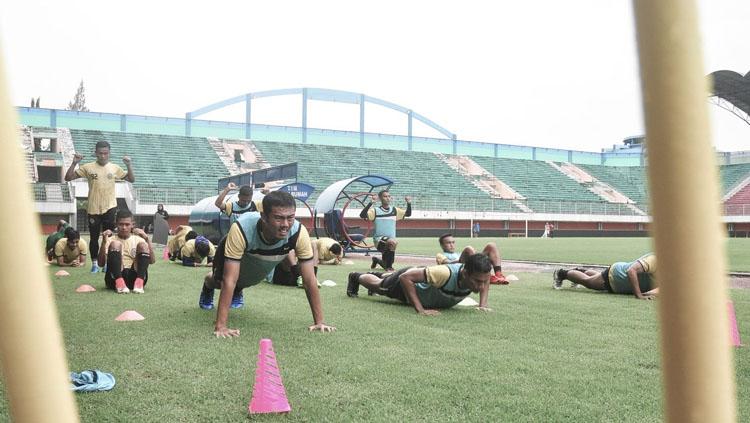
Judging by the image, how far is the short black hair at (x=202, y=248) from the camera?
13.3 metres

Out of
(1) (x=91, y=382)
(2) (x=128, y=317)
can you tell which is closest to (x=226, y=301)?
(2) (x=128, y=317)

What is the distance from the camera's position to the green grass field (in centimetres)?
340

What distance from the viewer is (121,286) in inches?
339

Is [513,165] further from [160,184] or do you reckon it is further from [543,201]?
[160,184]

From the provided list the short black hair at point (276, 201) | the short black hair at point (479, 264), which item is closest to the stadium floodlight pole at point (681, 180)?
the short black hair at point (276, 201)

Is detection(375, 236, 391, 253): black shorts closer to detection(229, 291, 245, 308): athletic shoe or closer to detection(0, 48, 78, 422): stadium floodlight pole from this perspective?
detection(229, 291, 245, 308): athletic shoe

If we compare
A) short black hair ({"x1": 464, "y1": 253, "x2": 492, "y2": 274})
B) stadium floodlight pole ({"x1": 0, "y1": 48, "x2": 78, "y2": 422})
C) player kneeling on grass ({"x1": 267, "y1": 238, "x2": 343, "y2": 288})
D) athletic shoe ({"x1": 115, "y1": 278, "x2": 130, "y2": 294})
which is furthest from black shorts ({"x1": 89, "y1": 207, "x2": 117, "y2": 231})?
stadium floodlight pole ({"x1": 0, "y1": 48, "x2": 78, "y2": 422})

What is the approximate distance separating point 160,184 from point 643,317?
42.0 m

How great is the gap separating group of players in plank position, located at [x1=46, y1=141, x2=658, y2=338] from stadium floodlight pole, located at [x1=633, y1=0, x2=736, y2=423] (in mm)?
5221

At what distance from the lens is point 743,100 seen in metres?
39.0

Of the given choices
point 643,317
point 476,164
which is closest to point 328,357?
point 643,317

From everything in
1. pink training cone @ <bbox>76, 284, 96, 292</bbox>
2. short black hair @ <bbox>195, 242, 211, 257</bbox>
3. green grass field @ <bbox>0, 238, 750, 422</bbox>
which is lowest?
green grass field @ <bbox>0, 238, 750, 422</bbox>

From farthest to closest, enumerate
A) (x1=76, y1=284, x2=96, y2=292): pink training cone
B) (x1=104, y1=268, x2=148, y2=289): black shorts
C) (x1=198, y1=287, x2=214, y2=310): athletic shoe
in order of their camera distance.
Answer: (x1=104, y1=268, x2=148, y2=289): black shorts → (x1=76, y1=284, x2=96, y2=292): pink training cone → (x1=198, y1=287, x2=214, y2=310): athletic shoe

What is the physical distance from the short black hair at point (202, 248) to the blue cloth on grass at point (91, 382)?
969 centimetres
